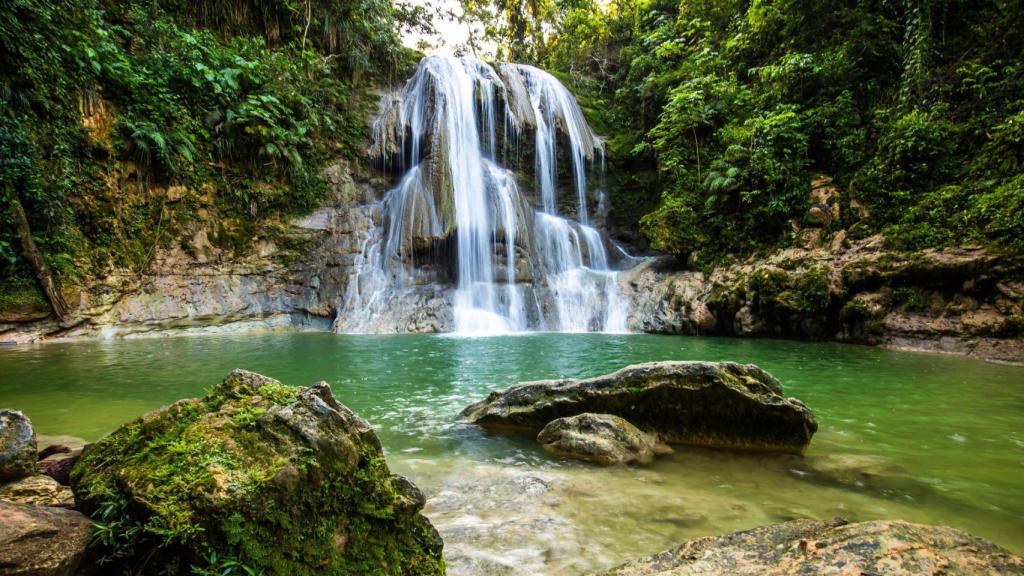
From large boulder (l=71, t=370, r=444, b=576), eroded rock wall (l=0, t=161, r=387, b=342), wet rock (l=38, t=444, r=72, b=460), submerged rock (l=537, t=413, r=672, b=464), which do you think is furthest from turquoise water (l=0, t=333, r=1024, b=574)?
eroded rock wall (l=0, t=161, r=387, b=342)

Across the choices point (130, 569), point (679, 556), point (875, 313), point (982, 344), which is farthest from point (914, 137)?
point (130, 569)

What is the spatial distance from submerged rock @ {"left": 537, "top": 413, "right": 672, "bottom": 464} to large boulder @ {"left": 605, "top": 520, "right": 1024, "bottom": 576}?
1432 mm

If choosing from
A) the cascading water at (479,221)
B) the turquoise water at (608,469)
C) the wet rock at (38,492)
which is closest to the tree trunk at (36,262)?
the turquoise water at (608,469)

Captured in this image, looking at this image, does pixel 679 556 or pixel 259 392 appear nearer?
pixel 679 556

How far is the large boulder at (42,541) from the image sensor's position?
1151mm

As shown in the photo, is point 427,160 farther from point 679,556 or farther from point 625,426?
point 679,556

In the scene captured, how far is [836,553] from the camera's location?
145 centimetres

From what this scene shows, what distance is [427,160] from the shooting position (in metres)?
16.5

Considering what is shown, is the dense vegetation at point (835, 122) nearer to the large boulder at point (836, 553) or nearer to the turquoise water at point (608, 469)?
the turquoise water at point (608, 469)

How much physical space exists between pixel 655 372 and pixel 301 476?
3036 millimetres

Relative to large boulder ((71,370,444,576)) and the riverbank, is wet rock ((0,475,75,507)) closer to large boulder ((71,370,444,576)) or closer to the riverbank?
large boulder ((71,370,444,576))

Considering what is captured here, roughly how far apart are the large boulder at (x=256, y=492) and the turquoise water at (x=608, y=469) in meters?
0.52

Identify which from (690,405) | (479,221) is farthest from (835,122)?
(690,405)

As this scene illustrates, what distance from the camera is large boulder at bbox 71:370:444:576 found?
1296 millimetres
